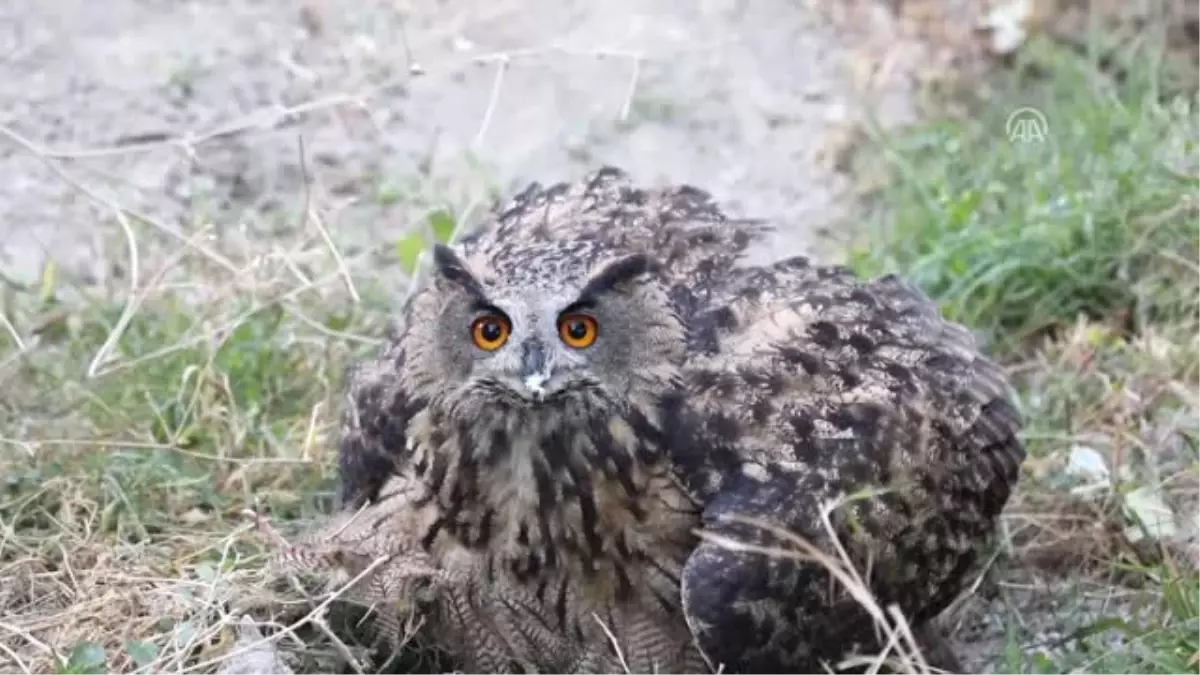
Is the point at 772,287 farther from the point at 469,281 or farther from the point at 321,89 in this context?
the point at 321,89

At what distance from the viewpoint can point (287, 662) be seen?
4.00 metres

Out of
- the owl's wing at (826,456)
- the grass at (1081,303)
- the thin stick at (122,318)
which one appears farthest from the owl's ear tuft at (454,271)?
the grass at (1081,303)

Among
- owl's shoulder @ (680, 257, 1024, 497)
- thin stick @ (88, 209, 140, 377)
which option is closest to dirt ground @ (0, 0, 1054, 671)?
thin stick @ (88, 209, 140, 377)

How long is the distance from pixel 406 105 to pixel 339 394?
75.9 inches

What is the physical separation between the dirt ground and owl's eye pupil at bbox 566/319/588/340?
2329mm

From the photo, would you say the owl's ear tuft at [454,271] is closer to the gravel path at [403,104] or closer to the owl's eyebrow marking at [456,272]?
the owl's eyebrow marking at [456,272]

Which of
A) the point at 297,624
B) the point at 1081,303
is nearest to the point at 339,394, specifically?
the point at 297,624

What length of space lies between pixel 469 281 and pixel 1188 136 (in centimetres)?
308

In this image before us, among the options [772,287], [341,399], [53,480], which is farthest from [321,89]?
[772,287]

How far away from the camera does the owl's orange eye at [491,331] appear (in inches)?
138

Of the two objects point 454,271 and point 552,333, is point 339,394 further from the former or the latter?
point 552,333

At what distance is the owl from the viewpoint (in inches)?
141

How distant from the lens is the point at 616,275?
356cm

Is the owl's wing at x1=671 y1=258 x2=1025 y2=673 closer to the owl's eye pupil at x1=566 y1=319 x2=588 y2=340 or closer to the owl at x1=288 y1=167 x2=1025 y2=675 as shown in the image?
the owl at x1=288 y1=167 x2=1025 y2=675
